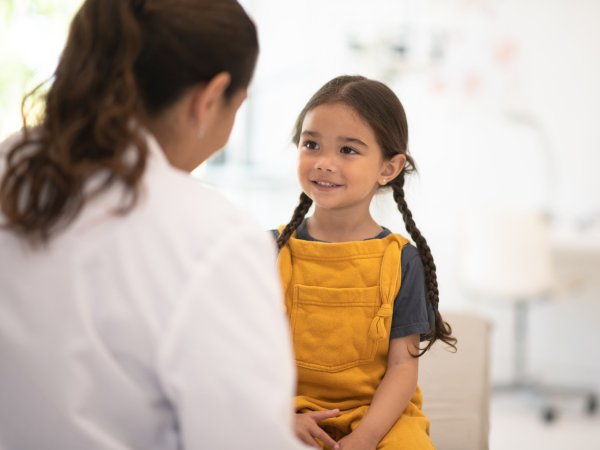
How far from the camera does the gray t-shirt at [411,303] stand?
1513mm

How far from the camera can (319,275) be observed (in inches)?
60.3

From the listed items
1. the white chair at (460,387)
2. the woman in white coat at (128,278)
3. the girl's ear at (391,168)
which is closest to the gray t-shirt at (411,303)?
the girl's ear at (391,168)

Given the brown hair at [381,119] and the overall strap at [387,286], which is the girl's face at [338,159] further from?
the overall strap at [387,286]

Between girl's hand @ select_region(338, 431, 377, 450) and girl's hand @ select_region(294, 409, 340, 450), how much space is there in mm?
13

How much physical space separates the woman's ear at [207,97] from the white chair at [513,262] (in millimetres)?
3035

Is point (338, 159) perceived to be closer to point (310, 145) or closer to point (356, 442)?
point (310, 145)

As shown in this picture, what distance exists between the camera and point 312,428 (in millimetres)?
1429

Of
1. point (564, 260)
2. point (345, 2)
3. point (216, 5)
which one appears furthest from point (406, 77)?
point (216, 5)

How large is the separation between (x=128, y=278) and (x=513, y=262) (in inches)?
128

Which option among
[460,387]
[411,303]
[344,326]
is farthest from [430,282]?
[460,387]

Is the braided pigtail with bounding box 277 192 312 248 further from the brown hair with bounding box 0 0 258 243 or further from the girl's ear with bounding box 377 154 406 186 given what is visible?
the brown hair with bounding box 0 0 258 243

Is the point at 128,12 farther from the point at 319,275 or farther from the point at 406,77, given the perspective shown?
the point at 406,77

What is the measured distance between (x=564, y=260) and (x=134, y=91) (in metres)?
3.84

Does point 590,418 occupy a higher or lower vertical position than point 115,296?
lower
